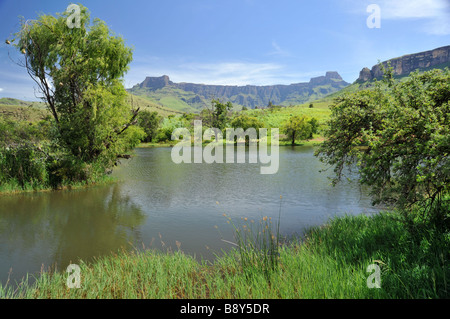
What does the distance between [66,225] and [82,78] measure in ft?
39.2

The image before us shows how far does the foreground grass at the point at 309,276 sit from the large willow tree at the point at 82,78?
14756mm

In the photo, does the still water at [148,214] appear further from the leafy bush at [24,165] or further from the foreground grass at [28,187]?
the leafy bush at [24,165]

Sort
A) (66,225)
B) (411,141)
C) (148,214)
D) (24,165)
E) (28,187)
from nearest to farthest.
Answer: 1. (411,141)
2. (66,225)
3. (148,214)
4. (28,187)
5. (24,165)

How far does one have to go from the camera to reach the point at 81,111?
19.2m

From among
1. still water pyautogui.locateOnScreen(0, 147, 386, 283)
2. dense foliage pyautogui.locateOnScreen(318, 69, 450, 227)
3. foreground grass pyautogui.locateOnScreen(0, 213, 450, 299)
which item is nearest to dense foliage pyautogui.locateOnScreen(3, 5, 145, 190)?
still water pyautogui.locateOnScreen(0, 147, 386, 283)

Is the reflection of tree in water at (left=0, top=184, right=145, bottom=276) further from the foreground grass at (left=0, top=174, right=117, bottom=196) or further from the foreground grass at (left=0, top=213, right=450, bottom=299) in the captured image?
the foreground grass at (left=0, top=213, right=450, bottom=299)

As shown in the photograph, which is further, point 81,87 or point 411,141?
point 81,87

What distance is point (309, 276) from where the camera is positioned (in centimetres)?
536

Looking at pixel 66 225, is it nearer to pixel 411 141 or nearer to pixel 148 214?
pixel 148 214

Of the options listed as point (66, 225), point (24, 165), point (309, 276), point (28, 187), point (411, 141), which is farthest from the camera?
point (24, 165)

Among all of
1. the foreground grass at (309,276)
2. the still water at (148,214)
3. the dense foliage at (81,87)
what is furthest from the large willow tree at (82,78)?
the foreground grass at (309,276)

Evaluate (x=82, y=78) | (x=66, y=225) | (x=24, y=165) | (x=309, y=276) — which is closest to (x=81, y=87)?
(x=82, y=78)

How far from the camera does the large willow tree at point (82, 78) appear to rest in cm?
1822

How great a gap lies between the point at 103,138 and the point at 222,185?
1014 centimetres
